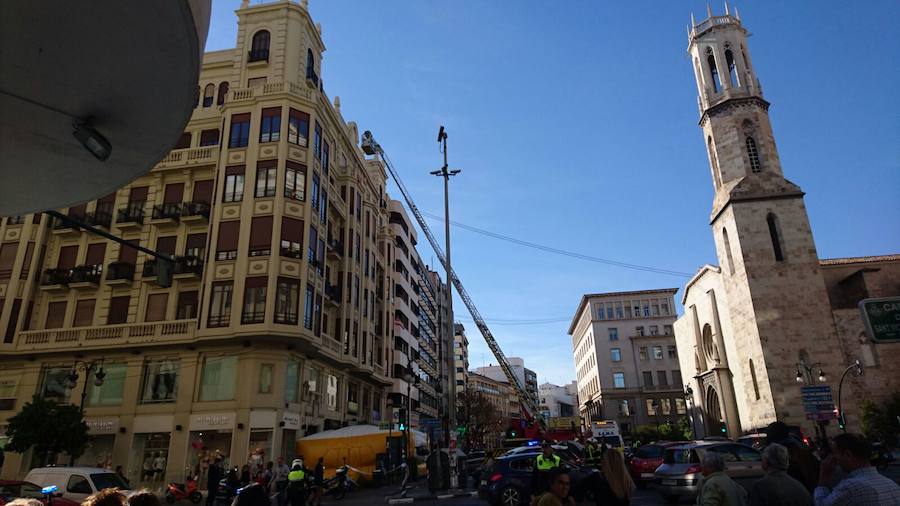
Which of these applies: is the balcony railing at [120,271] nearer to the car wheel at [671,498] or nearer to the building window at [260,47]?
the building window at [260,47]

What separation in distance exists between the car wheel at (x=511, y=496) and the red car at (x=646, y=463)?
20.7ft

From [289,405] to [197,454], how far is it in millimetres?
4883

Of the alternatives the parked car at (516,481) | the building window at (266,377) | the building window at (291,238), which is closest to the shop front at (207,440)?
the building window at (266,377)

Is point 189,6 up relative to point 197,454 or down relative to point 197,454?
up

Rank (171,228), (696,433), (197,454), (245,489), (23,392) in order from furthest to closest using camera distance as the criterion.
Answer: (696,433) < (171,228) < (23,392) < (197,454) < (245,489)

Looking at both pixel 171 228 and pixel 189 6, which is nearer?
pixel 189 6

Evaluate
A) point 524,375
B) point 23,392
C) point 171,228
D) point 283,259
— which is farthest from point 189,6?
point 524,375

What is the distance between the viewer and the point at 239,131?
3056 cm

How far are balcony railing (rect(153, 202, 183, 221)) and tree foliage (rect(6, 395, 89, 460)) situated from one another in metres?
11.1

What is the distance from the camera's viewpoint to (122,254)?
30.7 metres

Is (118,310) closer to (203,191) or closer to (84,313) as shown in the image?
(84,313)

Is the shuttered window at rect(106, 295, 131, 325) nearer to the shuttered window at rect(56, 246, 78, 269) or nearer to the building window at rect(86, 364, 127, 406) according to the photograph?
the building window at rect(86, 364, 127, 406)

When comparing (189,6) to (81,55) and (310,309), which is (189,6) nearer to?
(81,55)

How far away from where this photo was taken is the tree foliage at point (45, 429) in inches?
922
